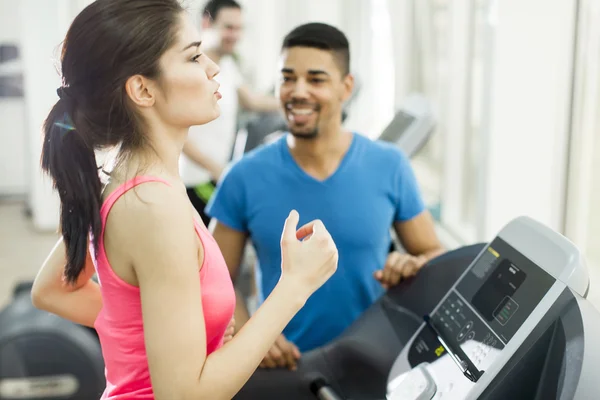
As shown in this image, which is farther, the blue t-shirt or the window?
the window

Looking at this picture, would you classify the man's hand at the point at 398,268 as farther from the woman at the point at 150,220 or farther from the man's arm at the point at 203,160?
the man's arm at the point at 203,160

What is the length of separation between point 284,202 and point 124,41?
30.9 inches

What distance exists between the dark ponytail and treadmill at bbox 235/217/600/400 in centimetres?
38

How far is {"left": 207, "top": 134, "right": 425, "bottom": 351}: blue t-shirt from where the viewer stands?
4.88ft

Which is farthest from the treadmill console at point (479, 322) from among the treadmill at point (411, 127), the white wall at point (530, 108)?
the treadmill at point (411, 127)

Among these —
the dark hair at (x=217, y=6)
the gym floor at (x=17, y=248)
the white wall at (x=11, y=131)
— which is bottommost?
the gym floor at (x=17, y=248)

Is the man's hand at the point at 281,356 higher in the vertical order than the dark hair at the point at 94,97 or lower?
lower

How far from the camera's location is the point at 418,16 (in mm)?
3836

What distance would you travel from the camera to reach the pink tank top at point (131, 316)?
0.80 metres

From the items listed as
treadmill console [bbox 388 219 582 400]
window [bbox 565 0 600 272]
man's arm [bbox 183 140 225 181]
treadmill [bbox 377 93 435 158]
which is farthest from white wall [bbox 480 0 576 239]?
man's arm [bbox 183 140 225 181]

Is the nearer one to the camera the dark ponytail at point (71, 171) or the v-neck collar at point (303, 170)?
the dark ponytail at point (71, 171)

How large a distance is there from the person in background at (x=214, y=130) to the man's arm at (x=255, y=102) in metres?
0.48

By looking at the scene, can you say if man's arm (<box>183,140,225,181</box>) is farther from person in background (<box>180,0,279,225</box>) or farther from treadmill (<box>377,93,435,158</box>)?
treadmill (<box>377,93,435,158</box>)

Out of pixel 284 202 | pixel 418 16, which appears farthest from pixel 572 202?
pixel 418 16
